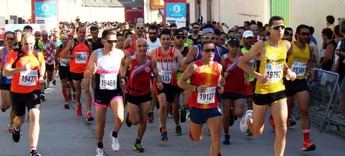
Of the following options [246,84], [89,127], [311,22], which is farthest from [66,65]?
[311,22]

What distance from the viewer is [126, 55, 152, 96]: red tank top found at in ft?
29.5

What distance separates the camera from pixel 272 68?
740 centimetres

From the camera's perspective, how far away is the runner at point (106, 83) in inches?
338

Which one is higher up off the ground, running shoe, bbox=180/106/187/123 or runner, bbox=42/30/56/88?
runner, bbox=42/30/56/88

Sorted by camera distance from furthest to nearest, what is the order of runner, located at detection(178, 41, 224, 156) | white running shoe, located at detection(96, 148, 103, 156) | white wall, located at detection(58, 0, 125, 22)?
white wall, located at detection(58, 0, 125, 22), white running shoe, located at detection(96, 148, 103, 156), runner, located at detection(178, 41, 224, 156)

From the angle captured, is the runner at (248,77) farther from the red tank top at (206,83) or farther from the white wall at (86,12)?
the white wall at (86,12)

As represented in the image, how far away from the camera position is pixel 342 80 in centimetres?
1037

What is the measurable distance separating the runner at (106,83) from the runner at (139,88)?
11.1 inches

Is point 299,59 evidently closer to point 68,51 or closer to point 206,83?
point 206,83

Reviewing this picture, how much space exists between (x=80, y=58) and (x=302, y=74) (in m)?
5.49

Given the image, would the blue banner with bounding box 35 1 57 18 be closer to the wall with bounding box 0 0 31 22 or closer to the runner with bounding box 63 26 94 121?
the runner with bounding box 63 26 94 121

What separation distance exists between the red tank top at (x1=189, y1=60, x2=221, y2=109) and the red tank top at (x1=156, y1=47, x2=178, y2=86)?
2180 millimetres

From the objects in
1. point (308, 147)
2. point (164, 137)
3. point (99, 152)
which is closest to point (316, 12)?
point (164, 137)

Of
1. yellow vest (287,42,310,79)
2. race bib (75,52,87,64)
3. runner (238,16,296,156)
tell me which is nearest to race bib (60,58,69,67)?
race bib (75,52,87,64)
